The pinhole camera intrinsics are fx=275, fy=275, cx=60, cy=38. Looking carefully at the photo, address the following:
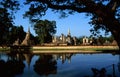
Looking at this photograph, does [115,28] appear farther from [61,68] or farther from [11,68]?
[11,68]

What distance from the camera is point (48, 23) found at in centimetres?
12231

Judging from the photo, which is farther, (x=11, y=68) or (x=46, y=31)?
(x=46, y=31)

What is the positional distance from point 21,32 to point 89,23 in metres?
101

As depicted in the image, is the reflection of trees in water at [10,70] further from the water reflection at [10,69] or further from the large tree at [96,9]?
the large tree at [96,9]

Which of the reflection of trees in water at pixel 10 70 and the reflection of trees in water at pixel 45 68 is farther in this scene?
the reflection of trees in water at pixel 45 68

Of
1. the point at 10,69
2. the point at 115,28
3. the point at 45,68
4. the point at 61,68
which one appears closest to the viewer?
the point at 115,28

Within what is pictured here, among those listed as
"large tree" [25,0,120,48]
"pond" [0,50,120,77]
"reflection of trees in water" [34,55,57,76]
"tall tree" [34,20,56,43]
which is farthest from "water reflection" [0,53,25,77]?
"tall tree" [34,20,56,43]

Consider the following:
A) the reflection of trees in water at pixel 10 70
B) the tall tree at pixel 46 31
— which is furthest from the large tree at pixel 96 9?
the tall tree at pixel 46 31

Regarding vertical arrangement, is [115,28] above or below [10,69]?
above

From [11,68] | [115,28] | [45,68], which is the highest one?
[115,28]

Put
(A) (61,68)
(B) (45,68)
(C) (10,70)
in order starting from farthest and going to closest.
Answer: (B) (45,68) → (A) (61,68) → (C) (10,70)

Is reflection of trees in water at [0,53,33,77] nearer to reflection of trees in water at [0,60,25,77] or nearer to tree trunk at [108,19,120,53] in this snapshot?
reflection of trees in water at [0,60,25,77]

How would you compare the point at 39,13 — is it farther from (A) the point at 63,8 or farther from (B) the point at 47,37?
(B) the point at 47,37

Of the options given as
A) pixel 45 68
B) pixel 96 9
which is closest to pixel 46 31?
pixel 45 68
